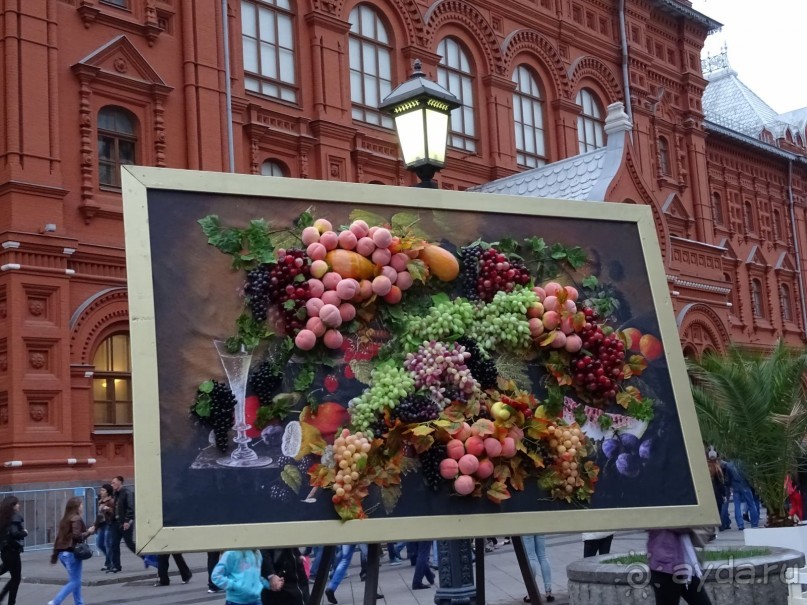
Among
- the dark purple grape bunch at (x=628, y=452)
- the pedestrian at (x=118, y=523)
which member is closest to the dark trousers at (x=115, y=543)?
the pedestrian at (x=118, y=523)

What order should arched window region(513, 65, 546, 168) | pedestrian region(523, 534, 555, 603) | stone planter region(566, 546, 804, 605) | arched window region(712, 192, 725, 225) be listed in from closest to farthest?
stone planter region(566, 546, 804, 605) → pedestrian region(523, 534, 555, 603) → arched window region(513, 65, 546, 168) → arched window region(712, 192, 725, 225)

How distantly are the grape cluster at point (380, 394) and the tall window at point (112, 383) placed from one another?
637 inches

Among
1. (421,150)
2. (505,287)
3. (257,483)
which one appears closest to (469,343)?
(505,287)

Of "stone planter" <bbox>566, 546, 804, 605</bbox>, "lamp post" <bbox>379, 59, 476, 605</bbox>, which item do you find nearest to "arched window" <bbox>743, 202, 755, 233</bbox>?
"stone planter" <bbox>566, 546, 804, 605</bbox>

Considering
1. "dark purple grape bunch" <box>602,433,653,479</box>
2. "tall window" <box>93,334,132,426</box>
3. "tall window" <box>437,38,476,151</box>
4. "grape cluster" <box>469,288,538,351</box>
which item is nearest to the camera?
"grape cluster" <box>469,288,538,351</box>

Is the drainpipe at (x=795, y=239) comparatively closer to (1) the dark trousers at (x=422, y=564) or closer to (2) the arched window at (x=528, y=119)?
(2) the arched window at (x=528, y=119)

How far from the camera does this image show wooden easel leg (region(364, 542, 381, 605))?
462cm

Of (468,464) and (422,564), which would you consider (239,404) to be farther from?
(422,564)

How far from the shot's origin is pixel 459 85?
28.6m

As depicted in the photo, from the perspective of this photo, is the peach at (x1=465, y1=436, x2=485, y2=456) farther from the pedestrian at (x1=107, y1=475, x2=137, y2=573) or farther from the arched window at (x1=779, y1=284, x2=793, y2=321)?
the arched window at (x1=779, y1=284, x2=793, y2=321)

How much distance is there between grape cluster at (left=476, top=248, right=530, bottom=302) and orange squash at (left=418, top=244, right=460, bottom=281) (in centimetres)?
14

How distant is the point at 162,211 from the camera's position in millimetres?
4531

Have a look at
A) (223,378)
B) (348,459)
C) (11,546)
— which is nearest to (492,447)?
(348,459)

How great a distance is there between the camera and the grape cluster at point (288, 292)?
4648 mm
